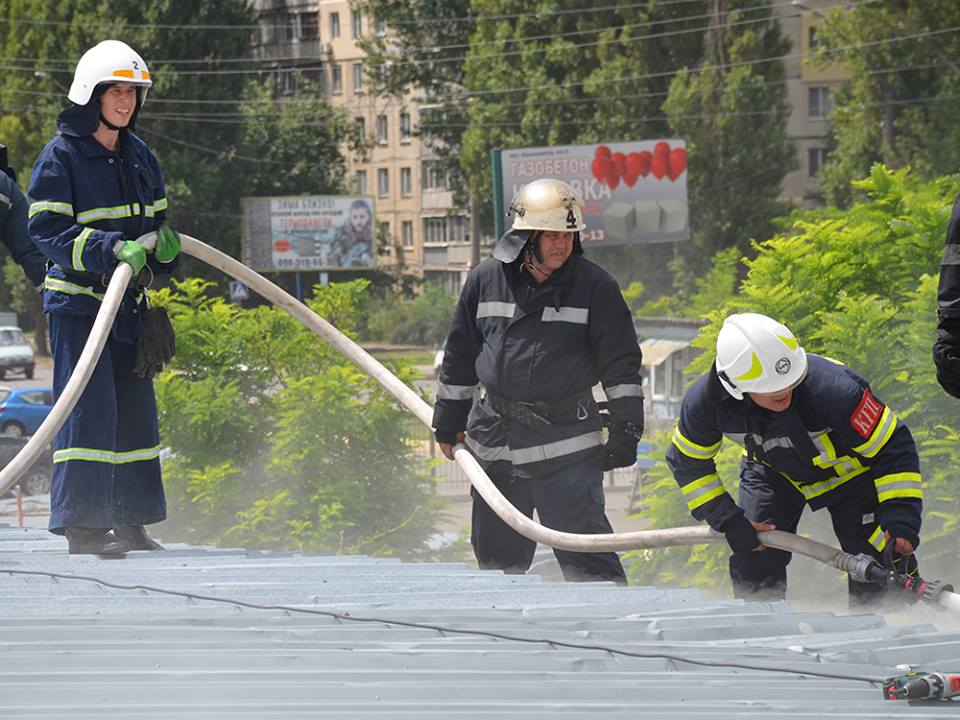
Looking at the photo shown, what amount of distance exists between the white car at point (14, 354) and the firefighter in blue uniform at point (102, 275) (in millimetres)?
36172

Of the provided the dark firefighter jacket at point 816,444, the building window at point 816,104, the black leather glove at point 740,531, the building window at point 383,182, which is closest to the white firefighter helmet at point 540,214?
the dark firefighter jacket at point 816,444

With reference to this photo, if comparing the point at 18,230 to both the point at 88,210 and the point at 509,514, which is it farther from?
the point at 509,514

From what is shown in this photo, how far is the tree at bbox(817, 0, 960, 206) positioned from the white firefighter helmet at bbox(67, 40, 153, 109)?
100 feet

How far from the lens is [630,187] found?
116ft

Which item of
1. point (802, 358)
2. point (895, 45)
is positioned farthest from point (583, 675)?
point (895, 45)

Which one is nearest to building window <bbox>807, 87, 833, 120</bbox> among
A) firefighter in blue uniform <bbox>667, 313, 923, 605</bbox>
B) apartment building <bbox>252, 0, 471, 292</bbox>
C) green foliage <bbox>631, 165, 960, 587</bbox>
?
apartment building <bbox>252, 0, 471, 292</bbox>

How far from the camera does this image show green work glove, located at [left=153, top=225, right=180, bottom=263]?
5.57 meters

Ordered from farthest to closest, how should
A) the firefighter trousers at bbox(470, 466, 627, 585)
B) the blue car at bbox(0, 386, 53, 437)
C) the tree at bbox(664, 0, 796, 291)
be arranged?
the tree at bbox(664, 0, 796, 291)
the blue car at bbox(0, 386, 53, 437)
the firefighter trousers at bbox(470, 466, 627, 585)

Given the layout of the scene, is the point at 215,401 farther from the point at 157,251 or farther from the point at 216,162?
the point at 216,162

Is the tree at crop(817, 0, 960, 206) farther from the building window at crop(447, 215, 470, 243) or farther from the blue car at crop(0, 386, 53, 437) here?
the building window at crop(447, 215, 470, 243)

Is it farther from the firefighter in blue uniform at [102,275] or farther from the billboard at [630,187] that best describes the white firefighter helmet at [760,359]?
the billboard at [630,187]

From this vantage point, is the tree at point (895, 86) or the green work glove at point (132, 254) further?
the tree at point (895, 86)

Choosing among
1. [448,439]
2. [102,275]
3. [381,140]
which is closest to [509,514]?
[448,439]

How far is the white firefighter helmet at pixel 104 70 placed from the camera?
529cm
